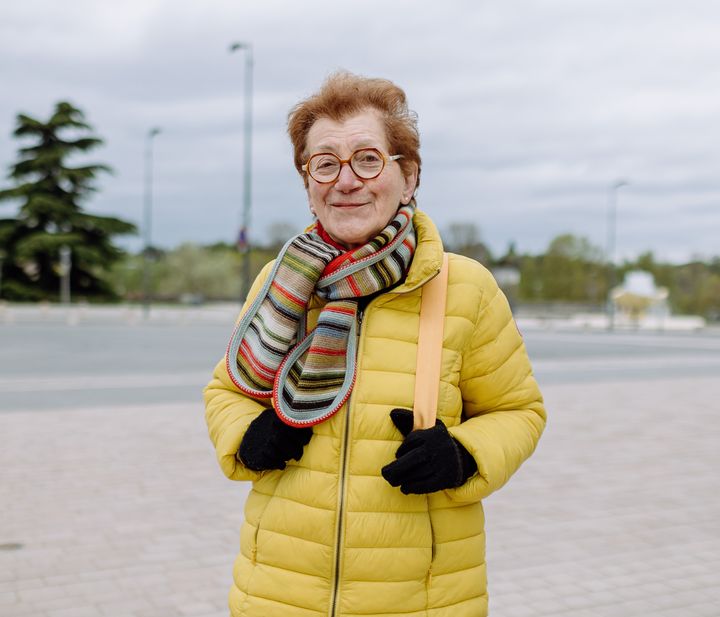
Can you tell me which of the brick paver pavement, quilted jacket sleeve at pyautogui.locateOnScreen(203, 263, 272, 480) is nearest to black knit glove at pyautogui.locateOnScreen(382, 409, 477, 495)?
quilted jacket sleeve at pyautogui.locateOnScreen(203, 263, 272, 480)

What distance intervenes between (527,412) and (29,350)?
60.6 feet

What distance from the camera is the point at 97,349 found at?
19828 mm

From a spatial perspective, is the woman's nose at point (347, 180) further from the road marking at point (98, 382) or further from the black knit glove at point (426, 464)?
the road marking at point (98, 382)

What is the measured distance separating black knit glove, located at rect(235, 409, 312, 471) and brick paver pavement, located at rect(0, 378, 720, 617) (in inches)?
90.4

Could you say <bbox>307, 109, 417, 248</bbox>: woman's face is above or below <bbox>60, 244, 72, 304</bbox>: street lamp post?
above

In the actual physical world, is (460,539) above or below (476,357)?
below

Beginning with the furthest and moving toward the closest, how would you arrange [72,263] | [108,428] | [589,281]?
1. [589,281]
2. [72,263]
3. [108,428]

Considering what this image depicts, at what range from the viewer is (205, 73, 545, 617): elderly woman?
198 centimetres

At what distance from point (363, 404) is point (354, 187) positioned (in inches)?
19.7

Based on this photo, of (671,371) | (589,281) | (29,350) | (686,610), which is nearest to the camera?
(686,610)

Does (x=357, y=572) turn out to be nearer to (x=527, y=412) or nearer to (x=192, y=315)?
(x=527, y=412)

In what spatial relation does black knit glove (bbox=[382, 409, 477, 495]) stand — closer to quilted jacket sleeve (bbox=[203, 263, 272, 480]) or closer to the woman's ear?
quilted jacket sleeve (bbox=[203, 263, 272, 480])

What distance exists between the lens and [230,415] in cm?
216

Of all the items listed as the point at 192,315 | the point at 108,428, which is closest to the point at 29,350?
the point at 108,428
